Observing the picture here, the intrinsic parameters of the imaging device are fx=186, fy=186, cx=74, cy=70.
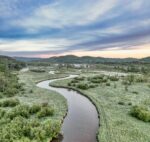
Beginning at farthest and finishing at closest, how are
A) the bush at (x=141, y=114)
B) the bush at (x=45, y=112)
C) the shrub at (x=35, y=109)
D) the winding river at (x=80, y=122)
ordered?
the shrub at (x=35, y=109)
the bush at (x=45, y=112)
the bush at (x=141, y=114)
the winding river at (x=80, y=122)

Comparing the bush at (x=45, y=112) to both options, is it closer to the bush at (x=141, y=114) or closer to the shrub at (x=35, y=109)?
the shrub at (x=35, y=109)

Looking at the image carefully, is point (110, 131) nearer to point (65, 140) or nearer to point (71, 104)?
point (65, 140)

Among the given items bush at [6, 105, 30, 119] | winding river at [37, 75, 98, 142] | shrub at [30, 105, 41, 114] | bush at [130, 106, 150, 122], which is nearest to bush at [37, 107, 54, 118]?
shrub at [30, 105, 41, 114]

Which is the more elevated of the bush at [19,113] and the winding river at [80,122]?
the bush at [19,113]

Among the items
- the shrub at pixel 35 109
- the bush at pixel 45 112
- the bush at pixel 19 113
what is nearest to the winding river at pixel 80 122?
the bush at pixel 45 112

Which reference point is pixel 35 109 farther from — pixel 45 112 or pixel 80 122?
pixel 80 122

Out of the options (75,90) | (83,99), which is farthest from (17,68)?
(83,99)

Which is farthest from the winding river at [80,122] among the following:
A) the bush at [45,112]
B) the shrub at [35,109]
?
the shrub at [35,109]

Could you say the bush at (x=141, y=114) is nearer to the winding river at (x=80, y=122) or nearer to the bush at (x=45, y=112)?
the winding river at (x=80, y=122)

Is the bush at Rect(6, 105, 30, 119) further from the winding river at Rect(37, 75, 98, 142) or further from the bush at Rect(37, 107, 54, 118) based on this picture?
the winding river at Rect(37, 75, 98, 142)

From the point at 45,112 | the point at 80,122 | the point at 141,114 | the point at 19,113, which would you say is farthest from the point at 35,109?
the point at 141,114

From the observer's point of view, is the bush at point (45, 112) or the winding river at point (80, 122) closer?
the winding river at point (80, 122)

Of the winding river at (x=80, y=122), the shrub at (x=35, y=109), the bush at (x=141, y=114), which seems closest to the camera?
the winding river at (x=80, y=122)

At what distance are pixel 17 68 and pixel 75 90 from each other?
8633 cm
